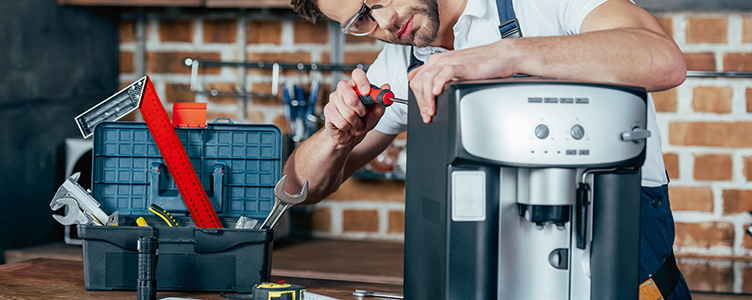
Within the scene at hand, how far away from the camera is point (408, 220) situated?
0.96m

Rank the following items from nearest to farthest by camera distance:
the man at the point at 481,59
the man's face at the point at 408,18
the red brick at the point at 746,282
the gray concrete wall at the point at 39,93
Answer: the man at the point at 481,59 → the man's face at the point at 408,18 → the red brick at the point at 746,282 → the gray concrete wall at the point at 39,93

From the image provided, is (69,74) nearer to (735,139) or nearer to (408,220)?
(408,220)

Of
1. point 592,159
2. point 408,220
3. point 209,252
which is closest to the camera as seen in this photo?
point 592,159

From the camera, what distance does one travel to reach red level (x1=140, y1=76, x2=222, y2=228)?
1128 millimetres

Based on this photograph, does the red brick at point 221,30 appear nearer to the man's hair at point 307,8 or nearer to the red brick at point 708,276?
the man's hair at point 307,8

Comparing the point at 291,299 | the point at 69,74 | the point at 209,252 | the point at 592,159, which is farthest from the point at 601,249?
the point at 69,74

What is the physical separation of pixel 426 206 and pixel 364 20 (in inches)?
23.8

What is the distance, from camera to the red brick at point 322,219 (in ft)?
7.55

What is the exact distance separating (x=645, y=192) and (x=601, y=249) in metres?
0.42

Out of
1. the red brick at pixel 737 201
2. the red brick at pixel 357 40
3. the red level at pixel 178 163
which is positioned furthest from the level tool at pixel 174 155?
the red brick at pixel 737 201

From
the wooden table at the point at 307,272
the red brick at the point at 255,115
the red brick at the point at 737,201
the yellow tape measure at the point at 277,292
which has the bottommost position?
the wooden table at the point at 307,272

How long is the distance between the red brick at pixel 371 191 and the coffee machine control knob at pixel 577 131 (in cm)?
149

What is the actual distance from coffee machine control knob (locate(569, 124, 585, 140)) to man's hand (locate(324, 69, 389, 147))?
0.41 m

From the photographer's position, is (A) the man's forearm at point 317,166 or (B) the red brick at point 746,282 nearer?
(A) the man's forearm at point 317,166
